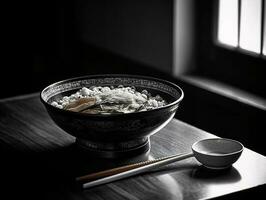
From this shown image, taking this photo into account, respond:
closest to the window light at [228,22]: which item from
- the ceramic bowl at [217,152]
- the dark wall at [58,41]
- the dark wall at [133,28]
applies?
the dark wall at [133,28]

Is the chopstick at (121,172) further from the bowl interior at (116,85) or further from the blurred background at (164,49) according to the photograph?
the blurred background at (164,49)

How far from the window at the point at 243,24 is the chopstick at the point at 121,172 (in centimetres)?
112

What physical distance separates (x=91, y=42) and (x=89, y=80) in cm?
162

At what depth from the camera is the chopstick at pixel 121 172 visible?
1646mm

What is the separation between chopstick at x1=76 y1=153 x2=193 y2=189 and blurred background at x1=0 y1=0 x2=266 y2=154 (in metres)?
0.93

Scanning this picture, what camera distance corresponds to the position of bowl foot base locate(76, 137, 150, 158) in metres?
1.81

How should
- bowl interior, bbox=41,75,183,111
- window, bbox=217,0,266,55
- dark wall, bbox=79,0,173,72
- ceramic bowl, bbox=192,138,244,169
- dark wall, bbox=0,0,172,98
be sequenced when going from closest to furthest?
ceramic bowl, bbox=192,138,244,169 < bowl interior, bbox=41,75,183,111 < window, bbox=217,0,266,55 < dark wall, bbox=79,0,173,72 < dark wall, bbox=0,0,172,98

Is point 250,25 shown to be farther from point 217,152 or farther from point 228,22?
point 217,152

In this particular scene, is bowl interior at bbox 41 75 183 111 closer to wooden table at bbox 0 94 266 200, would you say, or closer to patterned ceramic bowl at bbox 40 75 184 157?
patterned ceramic bowl at bbox 40 75 184 157

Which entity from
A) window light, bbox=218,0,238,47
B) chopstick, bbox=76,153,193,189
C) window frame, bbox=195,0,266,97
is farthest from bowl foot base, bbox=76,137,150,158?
window light, bbox=218,0,238,47

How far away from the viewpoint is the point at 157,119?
5.79ft

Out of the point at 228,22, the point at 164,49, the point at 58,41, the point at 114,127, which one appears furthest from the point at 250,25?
the point at 58,41

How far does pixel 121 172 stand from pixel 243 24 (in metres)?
1.33

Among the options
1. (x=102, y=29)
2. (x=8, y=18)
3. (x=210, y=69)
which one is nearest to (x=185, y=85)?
(x=210, y=69)
